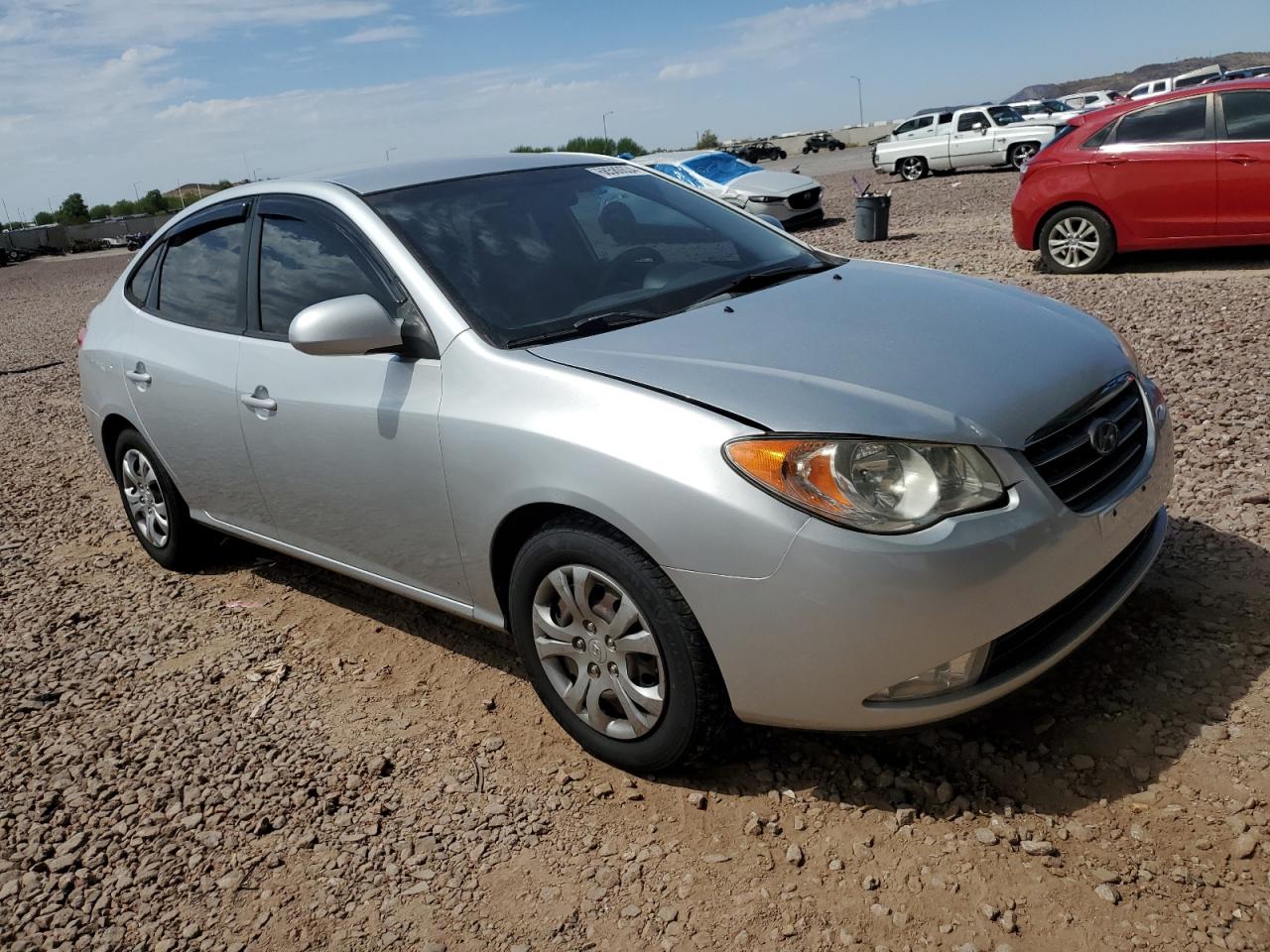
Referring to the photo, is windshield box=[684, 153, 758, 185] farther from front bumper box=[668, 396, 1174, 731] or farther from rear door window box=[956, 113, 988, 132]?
front bumper box=[668, 396, 1174, 731]

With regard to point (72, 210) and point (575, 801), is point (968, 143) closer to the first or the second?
point (575, 801)

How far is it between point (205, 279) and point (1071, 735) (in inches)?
144

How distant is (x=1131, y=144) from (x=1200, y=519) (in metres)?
6.42

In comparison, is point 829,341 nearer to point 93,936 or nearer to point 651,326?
point 651,326

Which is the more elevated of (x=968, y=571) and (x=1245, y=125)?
(x=1245, y=125)

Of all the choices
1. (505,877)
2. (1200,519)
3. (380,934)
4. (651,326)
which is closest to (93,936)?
(380,934)

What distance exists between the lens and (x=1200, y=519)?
4246mm

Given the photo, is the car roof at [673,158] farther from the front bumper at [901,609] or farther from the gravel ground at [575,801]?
the front bumper at [901,609]

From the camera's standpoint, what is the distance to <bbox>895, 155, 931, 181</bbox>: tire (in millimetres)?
27300

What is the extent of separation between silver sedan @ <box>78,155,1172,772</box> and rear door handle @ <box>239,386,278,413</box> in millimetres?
11

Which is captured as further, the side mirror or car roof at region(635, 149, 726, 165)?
car roof at region(635, 149, 726, 165)

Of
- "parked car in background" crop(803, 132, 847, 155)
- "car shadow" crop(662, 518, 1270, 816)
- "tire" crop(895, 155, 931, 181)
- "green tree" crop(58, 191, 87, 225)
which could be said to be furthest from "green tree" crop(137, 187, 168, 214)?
"car shadow" crop(662, 518, 1270, 816)

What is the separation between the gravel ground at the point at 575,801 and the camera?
8.24ft

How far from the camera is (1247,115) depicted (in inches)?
354
